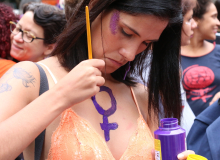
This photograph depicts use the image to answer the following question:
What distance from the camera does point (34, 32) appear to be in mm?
2281

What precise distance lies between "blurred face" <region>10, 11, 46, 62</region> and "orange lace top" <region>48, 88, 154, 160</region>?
4.21 ft

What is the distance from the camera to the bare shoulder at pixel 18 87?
959 millimetres

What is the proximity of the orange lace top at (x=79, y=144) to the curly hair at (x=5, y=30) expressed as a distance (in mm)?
1375

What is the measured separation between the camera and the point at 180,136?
96 centimetres

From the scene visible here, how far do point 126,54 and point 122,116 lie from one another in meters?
0.36

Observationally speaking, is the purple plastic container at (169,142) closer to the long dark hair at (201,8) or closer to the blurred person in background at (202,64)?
the blurred person in background at (202,64)

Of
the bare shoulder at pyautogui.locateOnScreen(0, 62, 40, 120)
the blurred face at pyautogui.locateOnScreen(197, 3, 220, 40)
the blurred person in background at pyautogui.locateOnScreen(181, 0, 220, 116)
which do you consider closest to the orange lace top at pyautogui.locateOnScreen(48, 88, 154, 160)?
the bare shoulder at pyautogui.locateOnScreen(0, 62, 40, 120)

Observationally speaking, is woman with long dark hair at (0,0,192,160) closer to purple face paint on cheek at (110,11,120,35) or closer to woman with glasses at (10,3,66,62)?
purple face paint on cheek at (110,11,120,35)

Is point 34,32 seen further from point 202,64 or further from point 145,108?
point 202,64

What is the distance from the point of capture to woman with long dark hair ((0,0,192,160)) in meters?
0.93

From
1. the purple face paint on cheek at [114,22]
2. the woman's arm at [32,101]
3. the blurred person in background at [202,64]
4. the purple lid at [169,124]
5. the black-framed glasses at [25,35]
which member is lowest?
the blurred person in background at [202,64]

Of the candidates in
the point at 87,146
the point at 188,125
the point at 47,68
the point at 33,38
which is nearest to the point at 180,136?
the point at 87,146

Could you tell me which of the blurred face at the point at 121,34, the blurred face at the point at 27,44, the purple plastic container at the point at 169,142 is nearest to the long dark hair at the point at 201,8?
the blurred face at the point at 27,44

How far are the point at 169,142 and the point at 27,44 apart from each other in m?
1.71
